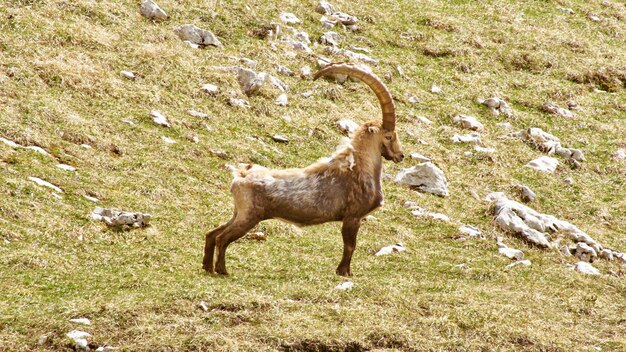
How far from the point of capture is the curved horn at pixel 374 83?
48.8 feet

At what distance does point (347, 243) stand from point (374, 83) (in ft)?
9.25

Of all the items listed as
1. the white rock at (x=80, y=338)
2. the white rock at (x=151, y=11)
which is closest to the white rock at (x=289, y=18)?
Answer: the white rock at (x=151, y=11)

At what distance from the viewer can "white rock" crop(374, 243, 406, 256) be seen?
1698 cm

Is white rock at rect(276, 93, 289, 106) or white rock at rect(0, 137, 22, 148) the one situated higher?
white rock at rect(0, 137, 22, 148)

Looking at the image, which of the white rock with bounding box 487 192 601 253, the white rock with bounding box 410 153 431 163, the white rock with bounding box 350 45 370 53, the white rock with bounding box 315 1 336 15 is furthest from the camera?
the white rock with bounding box 315 1 336 15

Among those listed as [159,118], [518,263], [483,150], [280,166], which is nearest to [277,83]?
[280,166]

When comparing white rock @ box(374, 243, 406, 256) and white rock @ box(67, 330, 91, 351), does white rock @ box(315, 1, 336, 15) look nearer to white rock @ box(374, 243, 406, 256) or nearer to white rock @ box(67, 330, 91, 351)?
white rock @ box(374, 243, 406, 256)

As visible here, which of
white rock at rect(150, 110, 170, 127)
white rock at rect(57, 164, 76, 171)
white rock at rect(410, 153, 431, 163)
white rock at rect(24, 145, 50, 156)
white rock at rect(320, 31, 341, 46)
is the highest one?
white rock at rect(24, 145, 50, 156)

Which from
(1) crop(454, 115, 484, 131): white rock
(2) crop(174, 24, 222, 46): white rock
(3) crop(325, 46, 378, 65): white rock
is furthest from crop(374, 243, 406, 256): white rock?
(3) crop(325, 46, 378, 65): white rock

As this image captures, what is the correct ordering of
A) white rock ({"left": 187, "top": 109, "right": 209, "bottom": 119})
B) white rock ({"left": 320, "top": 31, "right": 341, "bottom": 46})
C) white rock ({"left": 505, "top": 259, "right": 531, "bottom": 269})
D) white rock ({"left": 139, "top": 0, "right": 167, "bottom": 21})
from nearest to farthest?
white rock ({"left": 505, "top": 259, "right": 531, "bottom": 269})
white rock ({"left": 187, "top": 109, "right": 209, "bottom": 119})
white rock ({"left": 139, "top": 0, "right": 167, "bottom": 21})
white rock ({"left": 320, "top": 31, "right": 341, "bottom": 46})

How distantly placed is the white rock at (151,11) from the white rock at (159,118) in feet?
19.2

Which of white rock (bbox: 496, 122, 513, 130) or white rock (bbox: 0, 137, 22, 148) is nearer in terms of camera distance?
white rock (bbox: 0, 137, 22, 148)

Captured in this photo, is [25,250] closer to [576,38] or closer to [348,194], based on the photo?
[348,194]

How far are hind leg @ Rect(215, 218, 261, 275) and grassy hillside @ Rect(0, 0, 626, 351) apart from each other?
0.51 metres
